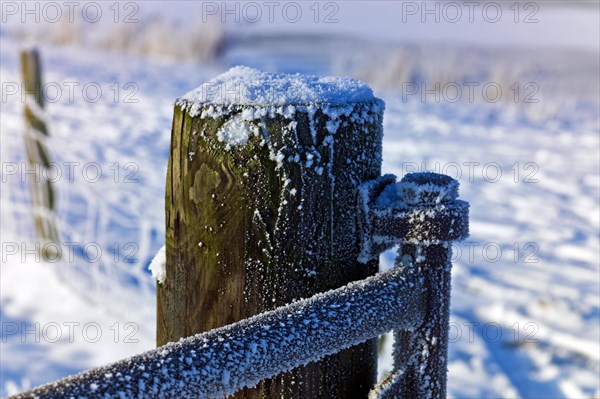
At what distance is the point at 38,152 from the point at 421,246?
4.79 m

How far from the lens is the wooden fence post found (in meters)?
1.11

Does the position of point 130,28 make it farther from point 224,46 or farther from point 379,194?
point 379,194

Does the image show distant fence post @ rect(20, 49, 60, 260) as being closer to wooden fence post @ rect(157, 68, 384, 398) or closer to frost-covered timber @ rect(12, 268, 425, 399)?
wooden fence post @ rect(157, 68, 384, 398)

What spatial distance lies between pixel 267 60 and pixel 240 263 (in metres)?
15.2

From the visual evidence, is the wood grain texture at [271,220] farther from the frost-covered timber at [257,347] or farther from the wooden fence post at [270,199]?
the frost-covered timber at [257,347]

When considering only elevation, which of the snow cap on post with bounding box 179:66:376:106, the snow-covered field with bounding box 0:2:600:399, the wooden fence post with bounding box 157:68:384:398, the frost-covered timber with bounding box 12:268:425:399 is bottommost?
the snow-covered field with bounding box 0:2:600:399

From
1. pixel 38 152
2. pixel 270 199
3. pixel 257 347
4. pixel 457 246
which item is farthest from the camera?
pixel 38 152

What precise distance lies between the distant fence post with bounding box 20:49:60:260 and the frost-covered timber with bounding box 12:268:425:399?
14.7 feet

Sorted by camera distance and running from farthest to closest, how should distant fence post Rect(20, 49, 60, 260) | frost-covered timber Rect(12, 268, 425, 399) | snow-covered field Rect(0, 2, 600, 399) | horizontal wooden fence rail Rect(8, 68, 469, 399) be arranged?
distant fence post Rect(20, 49, 60, 260)
snow-covered field Rect(0, 2, 600, 399)
horizontal wooden fence rail Rect(8, 68, 469, 399)
frost-covered timber Rect(12, 268, 425, 399)

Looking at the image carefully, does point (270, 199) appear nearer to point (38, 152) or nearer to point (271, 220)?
point (271, 220)

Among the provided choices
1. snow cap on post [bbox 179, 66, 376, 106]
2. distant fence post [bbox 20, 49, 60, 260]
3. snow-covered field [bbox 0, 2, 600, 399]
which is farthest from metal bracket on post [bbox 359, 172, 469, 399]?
distant fence post [bbox 20, 49, 60, 260]

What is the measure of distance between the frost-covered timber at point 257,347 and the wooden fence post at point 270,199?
0.40 ft

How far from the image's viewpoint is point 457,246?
4824 mm

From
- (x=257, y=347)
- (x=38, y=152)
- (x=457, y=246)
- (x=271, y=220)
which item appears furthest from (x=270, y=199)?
(x=38, y=152)
